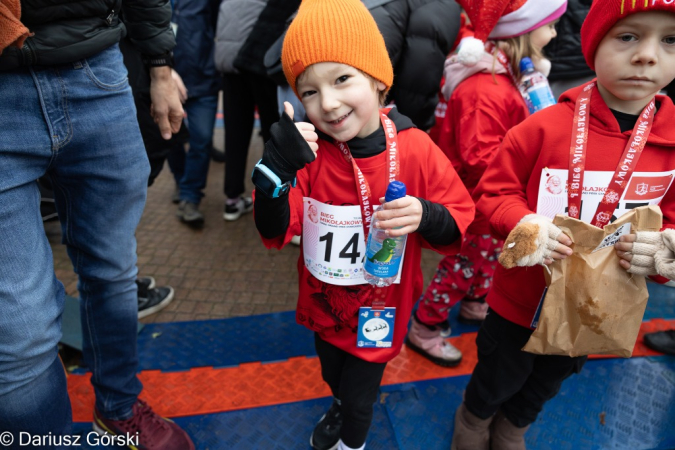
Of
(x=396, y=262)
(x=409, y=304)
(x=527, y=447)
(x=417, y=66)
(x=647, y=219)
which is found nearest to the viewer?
(x=647, y=219)

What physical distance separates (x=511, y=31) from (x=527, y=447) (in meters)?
1.93

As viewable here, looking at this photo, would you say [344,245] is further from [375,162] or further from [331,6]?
[331,6]

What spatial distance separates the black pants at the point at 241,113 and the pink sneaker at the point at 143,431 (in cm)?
224

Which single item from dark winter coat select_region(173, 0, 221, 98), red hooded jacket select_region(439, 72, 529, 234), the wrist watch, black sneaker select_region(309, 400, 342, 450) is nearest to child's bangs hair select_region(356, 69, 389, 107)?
the wrist watch

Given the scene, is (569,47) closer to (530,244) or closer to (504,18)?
(504,18)

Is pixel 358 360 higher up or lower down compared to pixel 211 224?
higher up

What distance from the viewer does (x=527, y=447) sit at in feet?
6.67

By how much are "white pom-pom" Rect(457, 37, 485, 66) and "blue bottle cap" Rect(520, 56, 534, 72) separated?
20 centimetres

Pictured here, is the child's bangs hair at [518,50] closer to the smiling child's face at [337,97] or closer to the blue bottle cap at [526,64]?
the blue bottle cap at [526,64]

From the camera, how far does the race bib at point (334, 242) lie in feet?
4.78

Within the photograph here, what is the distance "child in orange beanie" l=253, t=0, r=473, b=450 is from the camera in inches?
51.8

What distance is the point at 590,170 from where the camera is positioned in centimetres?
143

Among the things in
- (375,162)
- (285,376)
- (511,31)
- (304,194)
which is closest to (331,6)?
(375,162)

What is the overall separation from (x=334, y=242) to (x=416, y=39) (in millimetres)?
1344
